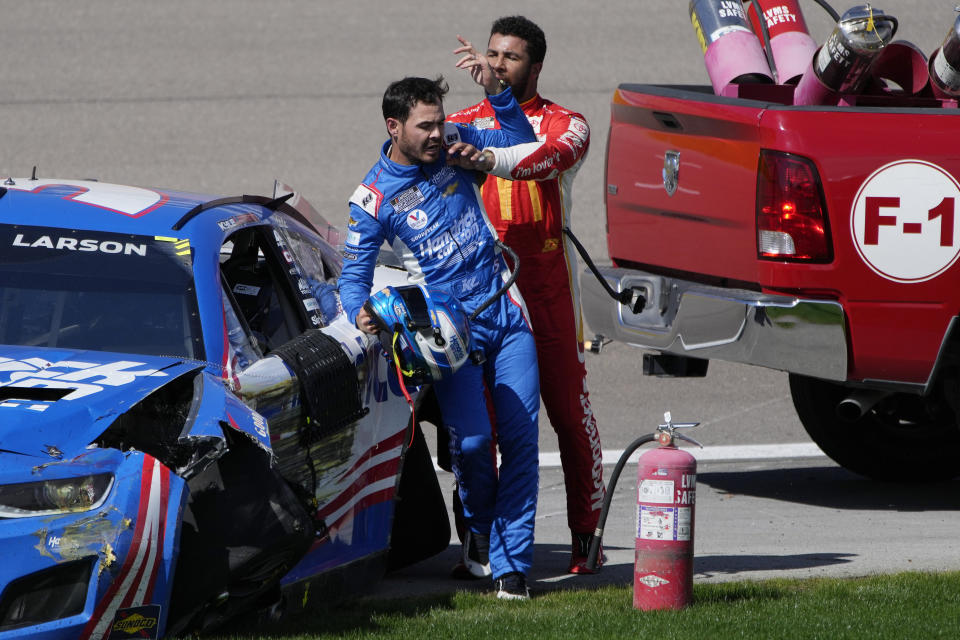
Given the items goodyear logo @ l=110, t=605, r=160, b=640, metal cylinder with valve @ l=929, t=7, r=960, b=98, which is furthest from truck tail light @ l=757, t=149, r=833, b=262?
goodyear logo @ l=110, t=605, r=160, b=640

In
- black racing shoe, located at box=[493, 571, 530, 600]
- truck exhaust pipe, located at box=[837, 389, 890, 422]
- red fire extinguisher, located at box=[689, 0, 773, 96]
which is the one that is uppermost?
red fire extinguisher, located at box=[689, 0, 773, 96]

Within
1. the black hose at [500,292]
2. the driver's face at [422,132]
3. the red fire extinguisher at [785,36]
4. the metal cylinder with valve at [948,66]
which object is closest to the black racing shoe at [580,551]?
the black hose at [500,292]

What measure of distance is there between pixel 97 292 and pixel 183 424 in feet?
2.81

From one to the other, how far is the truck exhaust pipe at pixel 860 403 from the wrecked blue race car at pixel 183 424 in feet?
6.27

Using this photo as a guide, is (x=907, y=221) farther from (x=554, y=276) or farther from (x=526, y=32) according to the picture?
(x=526, y=32)

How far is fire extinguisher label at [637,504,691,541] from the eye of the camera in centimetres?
479

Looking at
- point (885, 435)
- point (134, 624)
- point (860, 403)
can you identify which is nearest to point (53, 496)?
point (134, 624)

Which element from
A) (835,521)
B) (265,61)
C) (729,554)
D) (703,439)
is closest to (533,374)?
(729,554)

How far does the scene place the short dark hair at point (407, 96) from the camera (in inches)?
206

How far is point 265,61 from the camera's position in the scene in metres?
17.0

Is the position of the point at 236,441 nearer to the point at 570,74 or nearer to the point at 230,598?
the point at 230,598

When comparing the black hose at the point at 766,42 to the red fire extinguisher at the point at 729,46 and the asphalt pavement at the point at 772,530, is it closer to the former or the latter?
the red fire extinguisher at the point at 729,46

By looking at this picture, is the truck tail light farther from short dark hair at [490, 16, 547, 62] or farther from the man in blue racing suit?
the man in blue racing suit

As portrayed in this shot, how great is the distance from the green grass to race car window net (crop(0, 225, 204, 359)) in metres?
1.00
